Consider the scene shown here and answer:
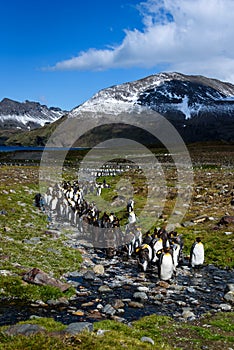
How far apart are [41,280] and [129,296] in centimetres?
298

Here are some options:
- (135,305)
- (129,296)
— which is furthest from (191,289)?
(135,305)

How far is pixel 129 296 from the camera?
1252 centimetres

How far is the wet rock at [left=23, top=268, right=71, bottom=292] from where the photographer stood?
39.9 feet

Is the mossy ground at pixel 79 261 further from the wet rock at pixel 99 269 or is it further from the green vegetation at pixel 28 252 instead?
the wet rock at pixel 99 269

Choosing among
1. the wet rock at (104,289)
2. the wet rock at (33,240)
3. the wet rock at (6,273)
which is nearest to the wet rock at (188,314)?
the wet rock at (104,289)

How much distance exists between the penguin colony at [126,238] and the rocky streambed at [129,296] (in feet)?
1.60

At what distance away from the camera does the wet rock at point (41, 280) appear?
1218 cm

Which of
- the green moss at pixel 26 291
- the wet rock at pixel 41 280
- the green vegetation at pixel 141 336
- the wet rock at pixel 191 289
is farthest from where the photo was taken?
the wet rock at pixel 191 289

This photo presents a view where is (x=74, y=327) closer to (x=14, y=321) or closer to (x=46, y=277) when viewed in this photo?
(x=14, y=321)

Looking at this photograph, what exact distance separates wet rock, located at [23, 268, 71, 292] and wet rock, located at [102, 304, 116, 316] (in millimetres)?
1732

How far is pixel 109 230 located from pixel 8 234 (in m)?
5.16

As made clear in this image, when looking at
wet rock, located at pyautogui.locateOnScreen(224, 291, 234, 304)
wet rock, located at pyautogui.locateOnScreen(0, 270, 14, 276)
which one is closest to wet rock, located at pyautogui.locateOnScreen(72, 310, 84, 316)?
wet rock, located at pyautogui.locateOnScreen(0, 270, 14, 276)

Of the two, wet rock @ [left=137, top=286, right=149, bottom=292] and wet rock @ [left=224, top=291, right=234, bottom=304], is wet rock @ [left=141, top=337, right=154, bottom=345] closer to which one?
wet rock @ [left=137, top=286, right=149, bottom=292]

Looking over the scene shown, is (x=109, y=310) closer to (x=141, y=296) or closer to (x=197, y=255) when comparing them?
(x=141, y=296)
